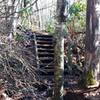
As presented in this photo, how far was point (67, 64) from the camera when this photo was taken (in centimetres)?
1433

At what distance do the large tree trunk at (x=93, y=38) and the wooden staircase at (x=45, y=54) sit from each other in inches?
75.8

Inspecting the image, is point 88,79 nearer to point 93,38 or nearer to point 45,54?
point 93,38

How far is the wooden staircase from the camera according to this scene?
13789mm

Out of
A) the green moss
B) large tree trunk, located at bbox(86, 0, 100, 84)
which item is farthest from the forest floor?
large tree trunk, located at bbox(86, 0, 100, 84)

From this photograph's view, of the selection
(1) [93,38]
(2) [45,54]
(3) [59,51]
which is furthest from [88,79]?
(2) [45,54]

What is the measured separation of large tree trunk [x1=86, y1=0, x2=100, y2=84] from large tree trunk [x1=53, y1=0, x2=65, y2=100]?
1682 mm

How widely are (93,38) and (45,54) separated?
3.35 m

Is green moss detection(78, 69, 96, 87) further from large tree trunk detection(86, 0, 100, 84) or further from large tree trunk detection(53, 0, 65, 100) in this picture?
large tree trunk detection(53, 0, 65, 100)

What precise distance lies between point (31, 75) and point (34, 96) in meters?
0.92

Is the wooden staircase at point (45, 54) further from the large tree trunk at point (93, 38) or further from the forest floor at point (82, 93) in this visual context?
the large tree trunk at point (93, 38)

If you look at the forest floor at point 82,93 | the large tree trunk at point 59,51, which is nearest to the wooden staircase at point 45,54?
the forest floor at point 82,93

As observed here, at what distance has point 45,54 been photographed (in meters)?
14.9

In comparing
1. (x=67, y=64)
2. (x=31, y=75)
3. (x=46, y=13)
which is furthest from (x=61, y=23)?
(x=46, y=13)

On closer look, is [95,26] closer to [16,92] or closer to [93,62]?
[93,62]
